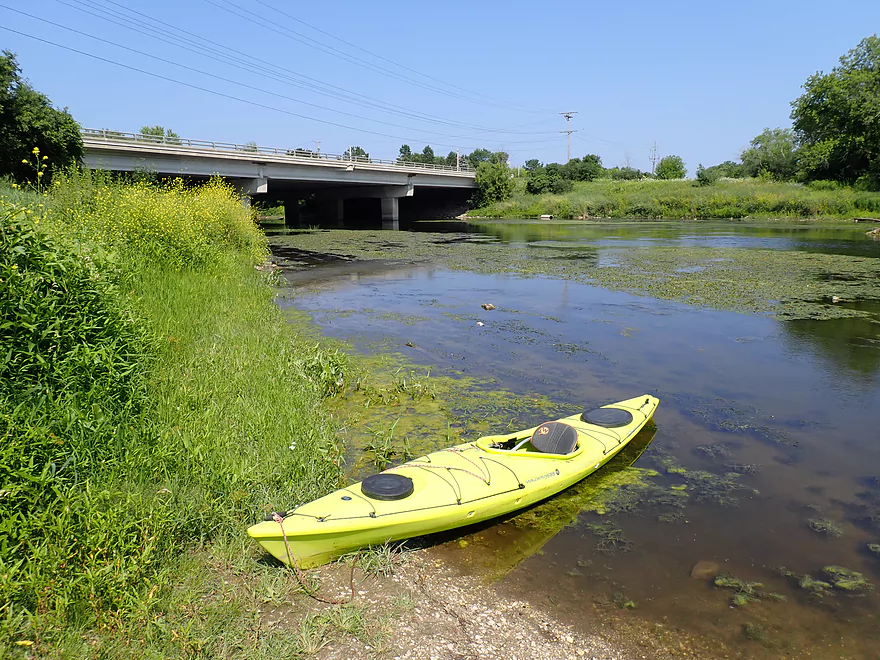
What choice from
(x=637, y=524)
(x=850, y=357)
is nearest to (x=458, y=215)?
(x=850, y=357)

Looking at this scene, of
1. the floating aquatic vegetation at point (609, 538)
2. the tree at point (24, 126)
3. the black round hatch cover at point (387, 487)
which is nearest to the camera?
the black round hatch cover at point (387, 487)

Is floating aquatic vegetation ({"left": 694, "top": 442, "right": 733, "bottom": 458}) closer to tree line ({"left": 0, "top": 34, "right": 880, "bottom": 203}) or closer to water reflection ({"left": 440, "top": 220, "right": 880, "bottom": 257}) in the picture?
water reflection ({"left": 440, "top": 220, "right": 880, "bottom": 257})

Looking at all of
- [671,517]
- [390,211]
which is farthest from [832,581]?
[390,211]

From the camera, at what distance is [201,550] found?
3.44 meters

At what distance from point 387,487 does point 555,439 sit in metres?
1.66

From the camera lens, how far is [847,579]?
11.9 ft

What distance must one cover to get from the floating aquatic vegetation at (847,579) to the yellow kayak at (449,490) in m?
1.67

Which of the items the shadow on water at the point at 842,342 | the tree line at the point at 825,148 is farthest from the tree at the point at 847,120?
the shadow on water at the point at 842,342

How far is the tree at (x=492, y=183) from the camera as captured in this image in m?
47.5

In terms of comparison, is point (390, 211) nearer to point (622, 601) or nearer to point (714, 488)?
point (714, 488)

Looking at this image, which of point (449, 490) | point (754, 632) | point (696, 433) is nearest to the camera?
point (754, 632)

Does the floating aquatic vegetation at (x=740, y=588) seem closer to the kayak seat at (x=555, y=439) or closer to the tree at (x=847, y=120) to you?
the kayak seat at (x=555, y=439)

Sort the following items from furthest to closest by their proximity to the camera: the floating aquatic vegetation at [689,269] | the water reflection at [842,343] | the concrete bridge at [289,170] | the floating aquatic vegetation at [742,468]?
the concrete bridge at [289,170] → the floating aquatic vegetation at [689,269] → the water reflection at [842,343] → the floating aquatic vegetation at [742,468]

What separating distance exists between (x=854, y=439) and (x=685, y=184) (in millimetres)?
45701
